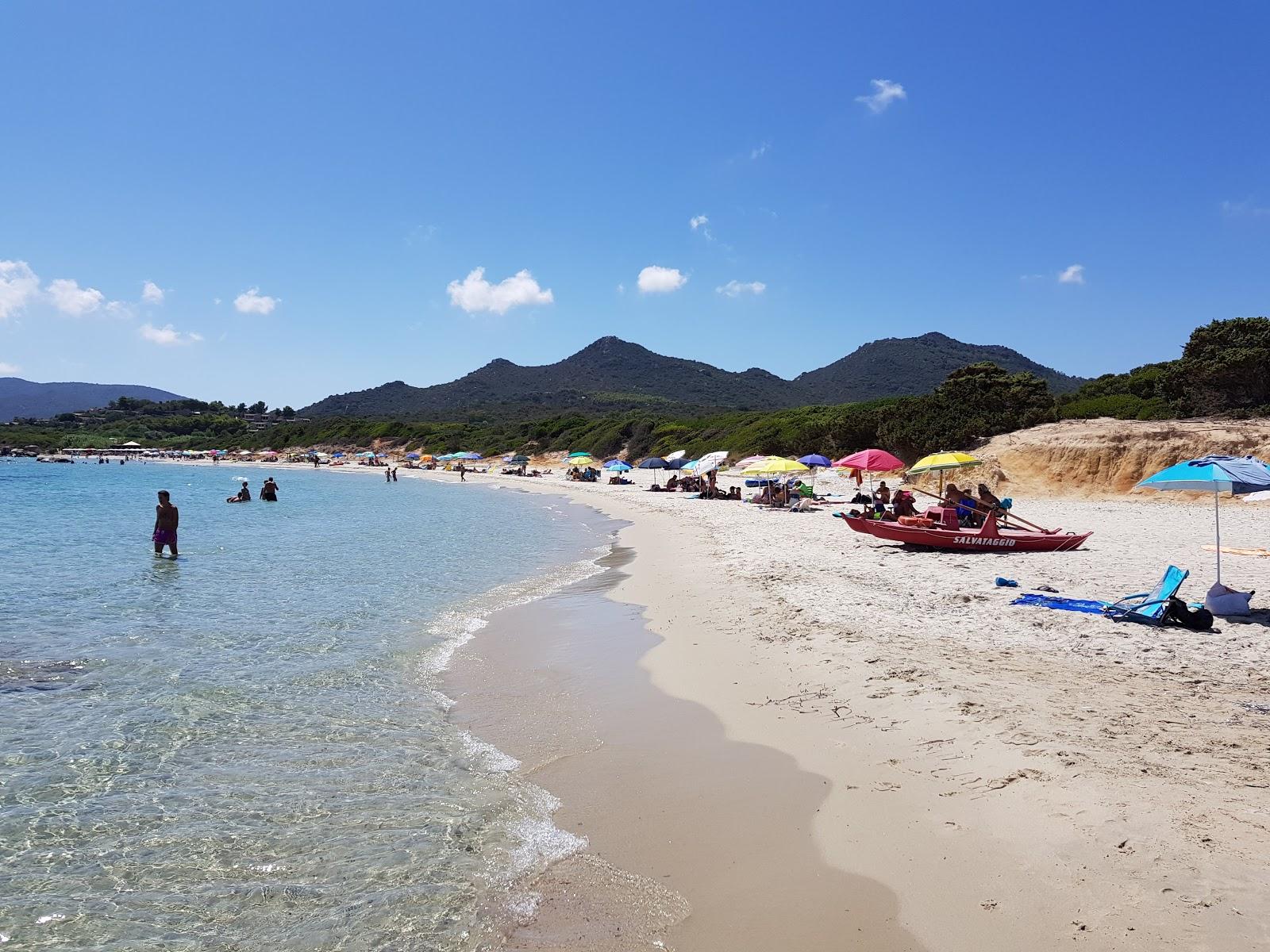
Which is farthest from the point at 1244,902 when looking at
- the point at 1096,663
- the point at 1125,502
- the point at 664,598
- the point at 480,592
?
the point at 1125,502

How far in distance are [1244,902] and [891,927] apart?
1.51m

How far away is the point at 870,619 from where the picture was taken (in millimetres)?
8867

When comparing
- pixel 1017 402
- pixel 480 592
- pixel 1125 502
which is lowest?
pixel 480 592

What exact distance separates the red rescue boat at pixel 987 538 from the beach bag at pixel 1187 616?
534 cm

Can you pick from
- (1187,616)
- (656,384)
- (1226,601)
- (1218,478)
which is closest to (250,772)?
(1187,616)

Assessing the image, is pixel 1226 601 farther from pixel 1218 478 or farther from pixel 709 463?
pixel 709 463

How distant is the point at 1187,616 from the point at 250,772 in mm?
8700

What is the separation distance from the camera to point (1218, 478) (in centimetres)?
834

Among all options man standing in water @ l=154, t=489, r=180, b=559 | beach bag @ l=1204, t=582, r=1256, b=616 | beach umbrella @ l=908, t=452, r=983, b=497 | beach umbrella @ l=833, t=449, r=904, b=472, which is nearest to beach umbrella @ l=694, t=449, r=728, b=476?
beach umbrella @ l=833, t=449, r=904, b=472

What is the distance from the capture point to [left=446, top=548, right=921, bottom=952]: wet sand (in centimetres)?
350

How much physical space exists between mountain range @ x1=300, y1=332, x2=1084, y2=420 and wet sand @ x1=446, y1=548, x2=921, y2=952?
108564mm

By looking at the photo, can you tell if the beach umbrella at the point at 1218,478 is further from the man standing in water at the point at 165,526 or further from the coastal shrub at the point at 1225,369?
the coastal shrub at the point at 1225,369

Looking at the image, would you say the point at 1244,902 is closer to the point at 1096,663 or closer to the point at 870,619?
the point at 1096,663

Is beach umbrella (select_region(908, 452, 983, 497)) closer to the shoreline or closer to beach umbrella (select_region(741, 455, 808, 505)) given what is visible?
the shoreline
